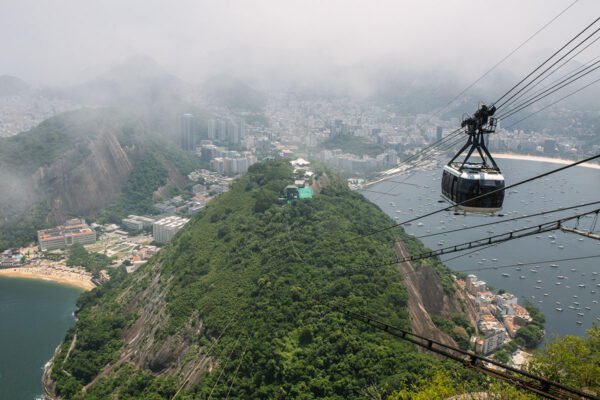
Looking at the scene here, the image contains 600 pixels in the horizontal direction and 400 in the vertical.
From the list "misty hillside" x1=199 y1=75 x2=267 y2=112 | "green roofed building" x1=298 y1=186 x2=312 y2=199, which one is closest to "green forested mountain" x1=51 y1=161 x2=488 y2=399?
"green roofed building" x1=298 y1=186 x2=312 y2=199

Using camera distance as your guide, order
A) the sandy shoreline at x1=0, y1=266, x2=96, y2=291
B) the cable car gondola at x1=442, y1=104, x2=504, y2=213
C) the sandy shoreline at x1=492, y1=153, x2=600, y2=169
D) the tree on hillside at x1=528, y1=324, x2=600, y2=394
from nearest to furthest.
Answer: the cable car gondola at x1=442, y1=104, x2=504, y2=213, the tree on hillside at x1=528, y1=324, x2=600, y2=394, the sandy shoreline at x1=0, y1=266, x2=96, y2=291, the sandy shoreline at x1=492, y1=153, x2=600, y2=169

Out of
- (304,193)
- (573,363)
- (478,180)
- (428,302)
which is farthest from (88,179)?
(573,363)

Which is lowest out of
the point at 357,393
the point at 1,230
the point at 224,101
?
the point at 1,230

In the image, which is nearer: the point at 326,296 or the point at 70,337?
the point at 326,296

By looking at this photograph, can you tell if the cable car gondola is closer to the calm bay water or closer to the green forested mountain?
the green forested mountain

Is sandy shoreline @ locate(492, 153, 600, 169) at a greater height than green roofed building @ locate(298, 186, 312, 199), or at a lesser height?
lesser

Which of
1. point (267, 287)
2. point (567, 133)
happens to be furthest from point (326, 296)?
point (567, 133)

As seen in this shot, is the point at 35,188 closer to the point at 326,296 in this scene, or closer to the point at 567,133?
the point at 326,296
